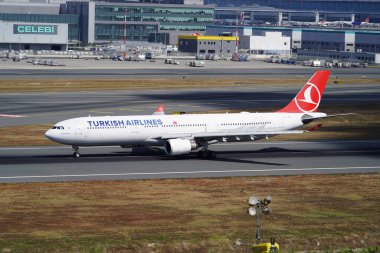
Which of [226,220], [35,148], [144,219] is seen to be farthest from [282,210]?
[35,148]

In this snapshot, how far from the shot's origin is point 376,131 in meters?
105

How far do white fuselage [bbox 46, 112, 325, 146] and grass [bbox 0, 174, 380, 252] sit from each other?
9.84 m

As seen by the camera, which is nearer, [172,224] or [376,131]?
[172,224]

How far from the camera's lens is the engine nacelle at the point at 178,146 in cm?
7906

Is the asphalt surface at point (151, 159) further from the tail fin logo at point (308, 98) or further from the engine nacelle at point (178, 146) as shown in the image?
the tail fin logo at point (308, 98)

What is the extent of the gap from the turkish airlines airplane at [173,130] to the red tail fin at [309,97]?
2127 mm

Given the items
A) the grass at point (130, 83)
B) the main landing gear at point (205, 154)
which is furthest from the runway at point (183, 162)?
the grass at point (130, 83)

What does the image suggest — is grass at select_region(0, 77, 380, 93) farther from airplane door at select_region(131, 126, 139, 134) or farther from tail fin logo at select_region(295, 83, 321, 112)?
airplane door at select_region(131, 126, 139, 134)

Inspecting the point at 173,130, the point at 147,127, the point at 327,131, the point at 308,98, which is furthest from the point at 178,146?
the point at 327,131

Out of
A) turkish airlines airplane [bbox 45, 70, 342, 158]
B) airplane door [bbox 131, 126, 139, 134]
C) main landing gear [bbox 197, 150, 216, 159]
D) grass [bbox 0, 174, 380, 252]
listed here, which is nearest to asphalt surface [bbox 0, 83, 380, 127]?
turkish airlines airplane [bbox 45, 70, 342, 158]

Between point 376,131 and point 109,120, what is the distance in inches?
1538

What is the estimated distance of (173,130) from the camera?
8125 centimetres

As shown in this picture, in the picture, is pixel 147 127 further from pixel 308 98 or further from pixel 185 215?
pixel 185 215

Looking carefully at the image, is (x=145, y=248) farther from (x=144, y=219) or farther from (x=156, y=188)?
(x=156, y=188)
